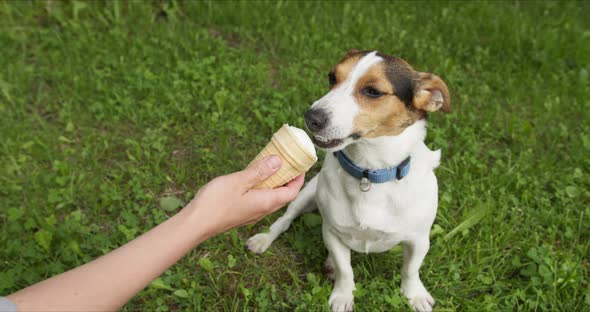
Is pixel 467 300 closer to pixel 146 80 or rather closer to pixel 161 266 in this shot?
pixel 161 266

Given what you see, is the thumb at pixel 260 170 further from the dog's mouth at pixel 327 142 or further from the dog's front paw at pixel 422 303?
the dog's front paw at pixel 422 303

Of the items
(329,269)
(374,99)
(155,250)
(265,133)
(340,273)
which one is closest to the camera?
(155,250)

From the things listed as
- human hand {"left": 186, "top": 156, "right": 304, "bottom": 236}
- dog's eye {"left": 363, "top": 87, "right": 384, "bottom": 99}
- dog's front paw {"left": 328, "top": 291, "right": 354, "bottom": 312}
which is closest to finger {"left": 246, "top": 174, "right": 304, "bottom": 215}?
human hand {"left": 186, "top": 156, "right": 304, "bottom": 236}

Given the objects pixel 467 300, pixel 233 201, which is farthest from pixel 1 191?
pixel 467 300

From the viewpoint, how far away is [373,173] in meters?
2.56

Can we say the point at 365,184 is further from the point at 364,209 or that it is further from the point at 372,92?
the point at 372,92

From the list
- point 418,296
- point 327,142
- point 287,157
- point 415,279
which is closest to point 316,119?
point 327,142

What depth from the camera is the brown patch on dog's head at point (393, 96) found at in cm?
252

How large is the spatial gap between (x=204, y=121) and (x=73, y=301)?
278cm

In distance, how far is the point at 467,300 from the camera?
3.10m

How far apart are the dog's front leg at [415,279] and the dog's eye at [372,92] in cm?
87

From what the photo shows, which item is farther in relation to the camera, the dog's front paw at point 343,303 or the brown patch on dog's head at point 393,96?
the dog's front paw at point 343,303

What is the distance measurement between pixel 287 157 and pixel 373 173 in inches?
20.5

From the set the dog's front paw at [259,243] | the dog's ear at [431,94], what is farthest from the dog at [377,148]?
the dog's front paw at [259,243]
